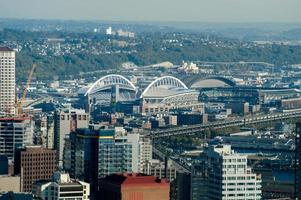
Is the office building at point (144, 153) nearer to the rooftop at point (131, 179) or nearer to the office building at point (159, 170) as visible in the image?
the office building at point (159, 170)

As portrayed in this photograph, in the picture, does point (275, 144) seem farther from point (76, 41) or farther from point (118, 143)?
point (76, 41)

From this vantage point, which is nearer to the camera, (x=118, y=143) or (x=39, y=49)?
(x=118, y=143)

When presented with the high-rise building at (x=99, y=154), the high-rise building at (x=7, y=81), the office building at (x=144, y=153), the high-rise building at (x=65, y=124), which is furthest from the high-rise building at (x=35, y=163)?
the high-rise building at (x=7, y=81)

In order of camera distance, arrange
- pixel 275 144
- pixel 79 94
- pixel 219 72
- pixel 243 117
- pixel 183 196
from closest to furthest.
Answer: pixel 183 196 → pixel 275 144 → pixel 243 117 → pixel 79 94 → pixel 219 72

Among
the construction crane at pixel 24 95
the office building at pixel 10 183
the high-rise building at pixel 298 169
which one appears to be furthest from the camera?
the construction crane at pixel 24 95

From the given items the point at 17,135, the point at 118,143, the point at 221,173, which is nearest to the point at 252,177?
the point at 221,173

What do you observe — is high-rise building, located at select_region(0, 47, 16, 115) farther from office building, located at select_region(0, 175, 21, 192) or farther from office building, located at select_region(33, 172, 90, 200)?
office building, located at select_region(33, 172, 90, 200)
